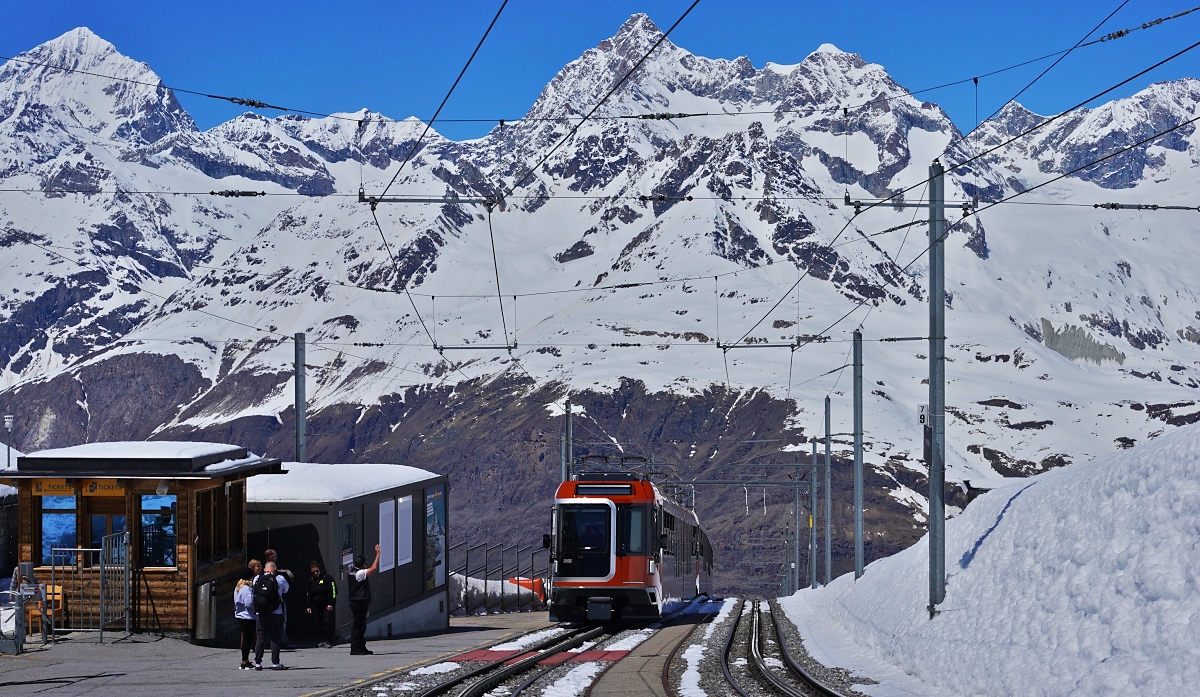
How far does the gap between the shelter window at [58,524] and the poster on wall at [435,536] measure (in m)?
10.1

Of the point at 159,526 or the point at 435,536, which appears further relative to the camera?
the point at 435,536

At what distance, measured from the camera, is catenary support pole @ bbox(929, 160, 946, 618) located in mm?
21547

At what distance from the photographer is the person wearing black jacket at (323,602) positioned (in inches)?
885

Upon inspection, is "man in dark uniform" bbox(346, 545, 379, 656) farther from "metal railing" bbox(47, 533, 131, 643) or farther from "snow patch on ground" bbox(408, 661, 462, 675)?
"metal railing" bbox(47, 533, 131, 643)

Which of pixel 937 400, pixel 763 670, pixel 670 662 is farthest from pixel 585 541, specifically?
pixel 763 670

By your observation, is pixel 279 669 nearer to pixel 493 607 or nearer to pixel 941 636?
pixel 941 636

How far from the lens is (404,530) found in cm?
2850

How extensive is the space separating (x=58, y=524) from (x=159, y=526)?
159 centimetres

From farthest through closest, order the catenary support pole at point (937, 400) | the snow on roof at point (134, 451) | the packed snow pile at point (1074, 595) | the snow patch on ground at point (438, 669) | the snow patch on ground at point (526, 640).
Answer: the snow patch on ground at point (526, 640) < the catenary support pole at point (937, 400) < the snow on roof at point (134, 451) < the snow patch on ground at point (438, 669) < the packed snow pile at point (1074, 595)

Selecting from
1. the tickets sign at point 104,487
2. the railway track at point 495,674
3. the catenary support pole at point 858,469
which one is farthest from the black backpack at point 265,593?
the catenary support pole at point 858,469

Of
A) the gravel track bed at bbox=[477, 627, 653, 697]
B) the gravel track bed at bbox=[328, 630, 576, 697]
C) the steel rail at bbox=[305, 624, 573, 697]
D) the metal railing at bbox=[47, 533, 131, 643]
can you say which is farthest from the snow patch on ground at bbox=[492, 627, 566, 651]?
the metal railing at bbox=[47, 533, 131, 643]

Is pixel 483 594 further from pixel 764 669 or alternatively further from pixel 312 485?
pixel 764 669

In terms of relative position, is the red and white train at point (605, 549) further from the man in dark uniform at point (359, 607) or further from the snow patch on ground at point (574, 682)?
the snow patch on ground at point (574, 682)

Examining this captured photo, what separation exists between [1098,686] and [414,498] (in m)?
18.0
